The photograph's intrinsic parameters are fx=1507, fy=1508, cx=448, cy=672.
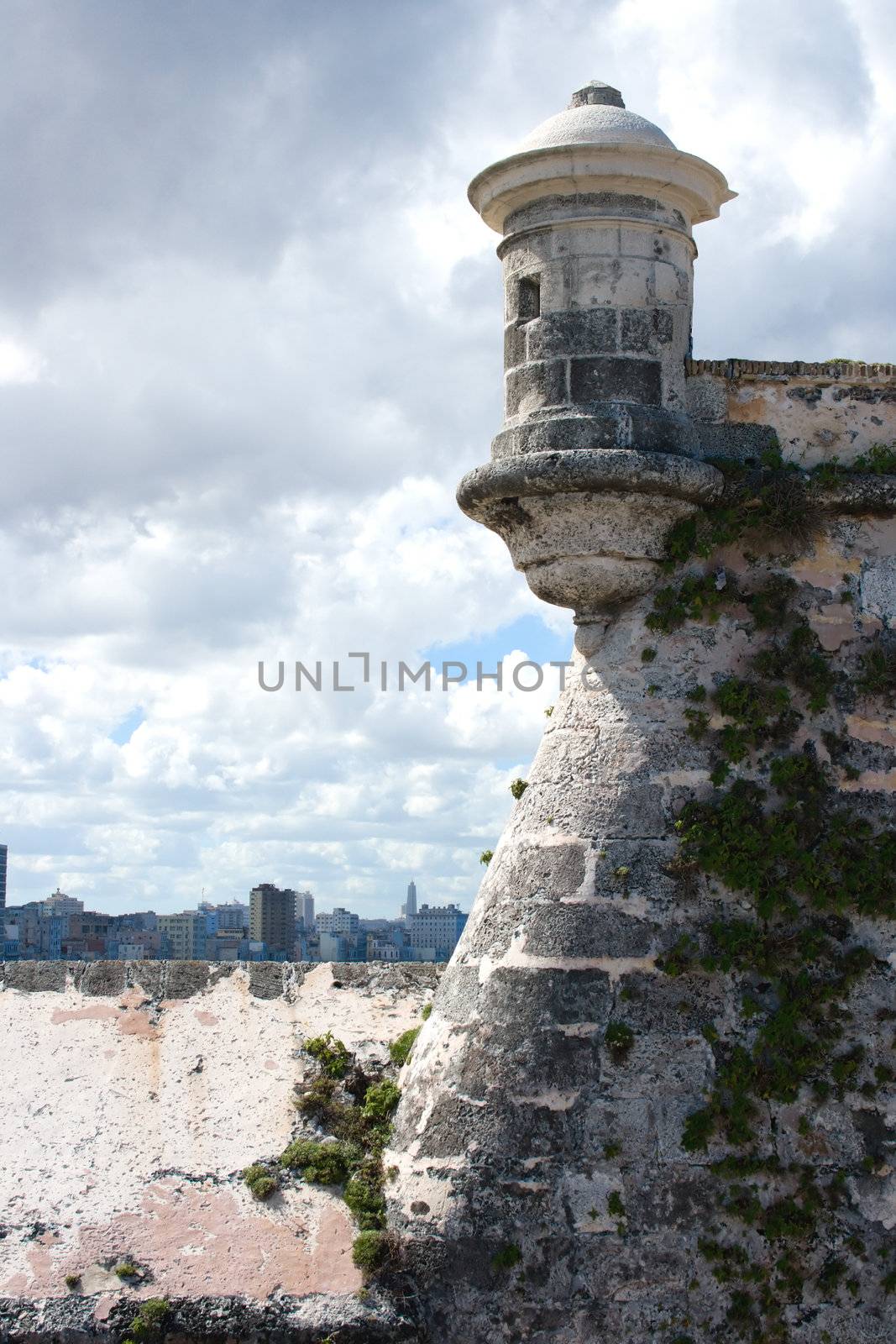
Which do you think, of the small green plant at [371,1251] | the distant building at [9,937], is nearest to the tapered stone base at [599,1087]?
the small green plant at [371,1251]

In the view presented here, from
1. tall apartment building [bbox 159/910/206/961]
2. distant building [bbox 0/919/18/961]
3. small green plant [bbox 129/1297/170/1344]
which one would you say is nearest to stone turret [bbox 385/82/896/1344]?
small green plant [bbox 129/1297/170/1344]

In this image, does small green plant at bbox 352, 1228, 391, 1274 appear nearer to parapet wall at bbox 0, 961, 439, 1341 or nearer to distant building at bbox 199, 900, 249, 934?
parapet wall at bbox 0, 961, 439, 1341

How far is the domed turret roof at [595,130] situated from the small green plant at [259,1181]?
232 inches

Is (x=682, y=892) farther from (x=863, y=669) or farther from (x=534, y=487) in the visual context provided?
(x=534, y=487)

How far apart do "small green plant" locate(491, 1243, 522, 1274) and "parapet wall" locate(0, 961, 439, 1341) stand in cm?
63

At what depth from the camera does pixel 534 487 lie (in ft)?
27.3

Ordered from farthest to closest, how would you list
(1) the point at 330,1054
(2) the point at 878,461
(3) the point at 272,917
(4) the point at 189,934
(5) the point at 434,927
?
(5) the point at 434,927 < (4) the point at 189,934 < (3) the point at 272,917 < (1) the point at 330,1054 < (2) the point at 878,461

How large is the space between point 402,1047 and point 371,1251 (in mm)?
1700

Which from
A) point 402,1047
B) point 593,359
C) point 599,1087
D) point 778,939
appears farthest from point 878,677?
point 402,1047

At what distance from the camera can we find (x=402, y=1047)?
929cm

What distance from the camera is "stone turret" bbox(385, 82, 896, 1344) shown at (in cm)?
747

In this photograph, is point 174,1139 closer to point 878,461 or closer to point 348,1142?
point 348,1142

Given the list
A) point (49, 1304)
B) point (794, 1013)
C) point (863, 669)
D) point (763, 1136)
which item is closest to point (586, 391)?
point (863, 669)

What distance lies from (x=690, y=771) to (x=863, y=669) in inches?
46.2
